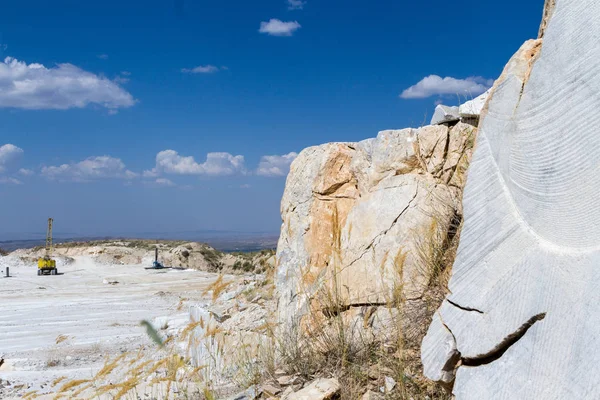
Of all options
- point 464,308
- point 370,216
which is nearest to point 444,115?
point 370,216

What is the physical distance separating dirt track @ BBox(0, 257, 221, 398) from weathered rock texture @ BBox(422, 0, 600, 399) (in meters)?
3.09

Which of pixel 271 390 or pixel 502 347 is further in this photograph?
pixel 271 390

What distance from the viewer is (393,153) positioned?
14.9ft

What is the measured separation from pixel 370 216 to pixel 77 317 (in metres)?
11.0

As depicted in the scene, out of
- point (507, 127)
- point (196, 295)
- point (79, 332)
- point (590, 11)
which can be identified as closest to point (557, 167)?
point (507, 127)

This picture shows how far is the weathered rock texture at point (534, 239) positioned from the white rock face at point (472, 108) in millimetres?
1943

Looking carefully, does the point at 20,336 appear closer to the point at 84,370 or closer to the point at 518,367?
the point at 84,370

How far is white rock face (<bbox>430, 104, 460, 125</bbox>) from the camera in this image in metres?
4.46

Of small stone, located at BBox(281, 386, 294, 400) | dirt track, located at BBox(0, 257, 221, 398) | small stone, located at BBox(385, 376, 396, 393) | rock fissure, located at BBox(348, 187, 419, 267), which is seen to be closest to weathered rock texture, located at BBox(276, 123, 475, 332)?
rock fissure, located at BBox(348, 187, 419, 267)

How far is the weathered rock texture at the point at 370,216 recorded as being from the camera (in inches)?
144

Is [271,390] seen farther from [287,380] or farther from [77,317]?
[77,317]

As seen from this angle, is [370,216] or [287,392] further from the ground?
[370,216]

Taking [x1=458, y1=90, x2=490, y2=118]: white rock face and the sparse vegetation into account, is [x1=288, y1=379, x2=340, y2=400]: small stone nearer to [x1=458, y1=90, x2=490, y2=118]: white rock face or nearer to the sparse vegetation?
the sparse vegetation

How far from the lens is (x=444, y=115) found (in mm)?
4504
